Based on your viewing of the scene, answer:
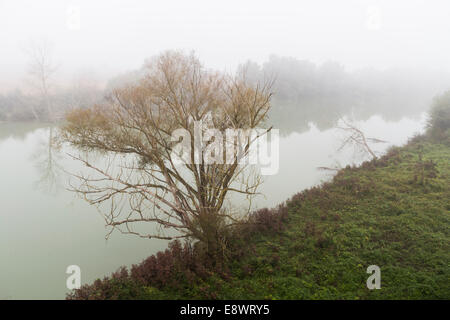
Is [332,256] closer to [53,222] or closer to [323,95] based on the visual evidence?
[53,222]

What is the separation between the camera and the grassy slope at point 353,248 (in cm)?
511

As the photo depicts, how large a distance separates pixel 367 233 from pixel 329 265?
2145 millimetres

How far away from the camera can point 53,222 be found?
8.88m

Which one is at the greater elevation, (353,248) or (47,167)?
(47,167)

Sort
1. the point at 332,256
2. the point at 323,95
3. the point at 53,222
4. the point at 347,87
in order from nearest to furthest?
the point at 332,256
the point at 53,222
the point at 323,95
the point at 347,87

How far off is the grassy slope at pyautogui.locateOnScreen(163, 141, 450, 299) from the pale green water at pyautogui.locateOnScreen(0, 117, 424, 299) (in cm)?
254

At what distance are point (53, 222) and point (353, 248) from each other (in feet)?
33.4

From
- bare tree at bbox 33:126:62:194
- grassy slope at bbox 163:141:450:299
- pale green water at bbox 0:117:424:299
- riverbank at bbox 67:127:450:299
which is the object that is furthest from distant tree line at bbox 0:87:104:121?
grassy slope at bbox 163:141:450:299

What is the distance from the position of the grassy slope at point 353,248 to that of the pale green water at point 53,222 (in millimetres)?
2541

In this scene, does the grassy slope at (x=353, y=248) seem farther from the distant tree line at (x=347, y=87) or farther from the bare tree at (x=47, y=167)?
the distant tree line at (x=347, y=87)

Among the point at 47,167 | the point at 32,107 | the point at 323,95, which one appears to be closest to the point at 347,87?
the point at 323,95

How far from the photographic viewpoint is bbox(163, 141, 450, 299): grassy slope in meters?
5.11

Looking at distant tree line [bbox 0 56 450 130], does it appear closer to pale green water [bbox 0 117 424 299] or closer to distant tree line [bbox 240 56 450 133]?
distant tree line [bbox 240 56 450 133]

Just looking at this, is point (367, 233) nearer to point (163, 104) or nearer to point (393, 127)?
point (163, 104)
